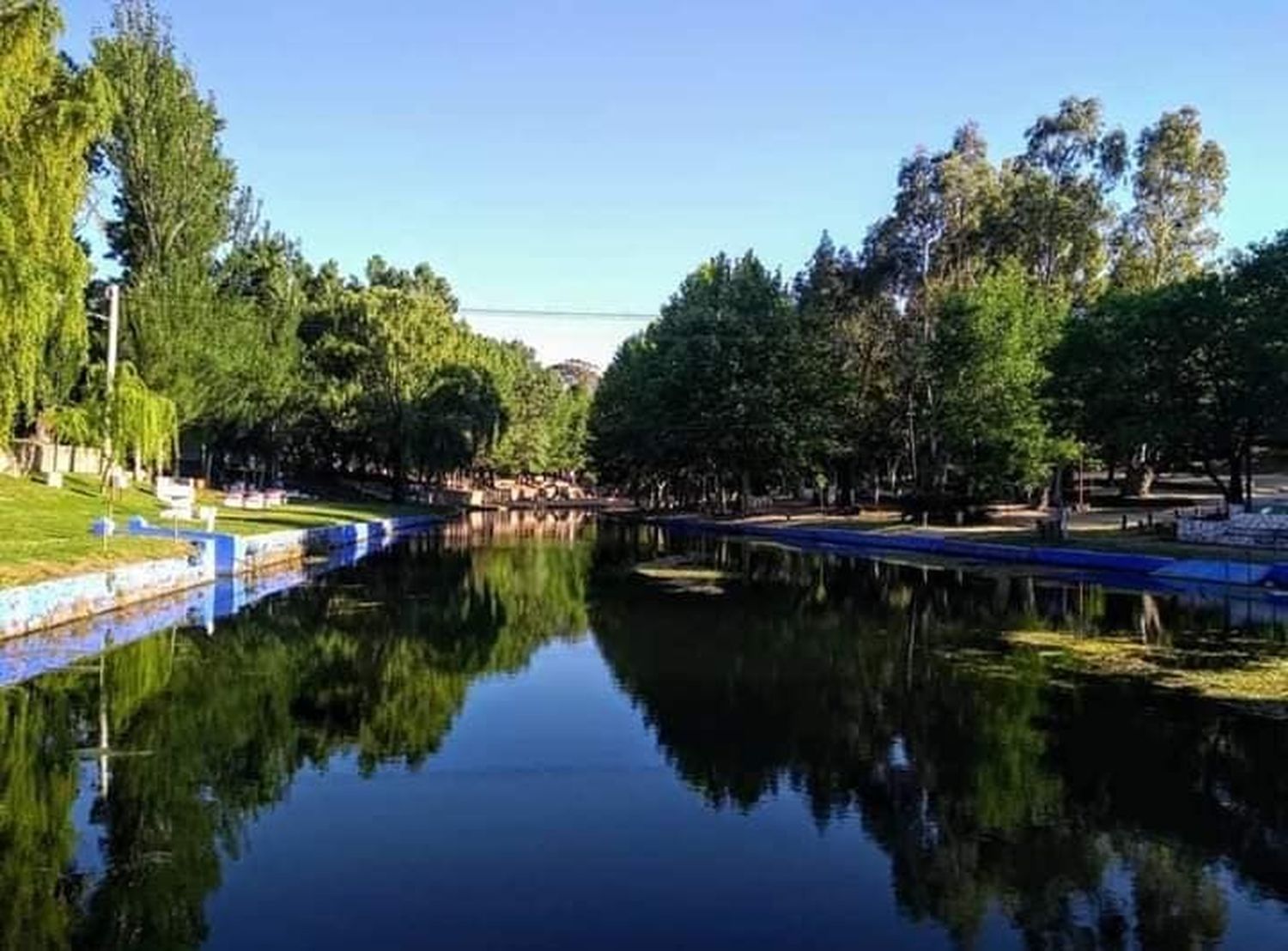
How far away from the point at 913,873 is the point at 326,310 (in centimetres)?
7405

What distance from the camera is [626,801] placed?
1051 cm

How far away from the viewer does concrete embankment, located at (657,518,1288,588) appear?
3131cm

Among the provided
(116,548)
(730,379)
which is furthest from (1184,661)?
(730,379)

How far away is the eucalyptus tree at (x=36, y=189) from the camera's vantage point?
62.3 ft

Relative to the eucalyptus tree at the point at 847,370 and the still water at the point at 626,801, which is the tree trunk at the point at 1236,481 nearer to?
the eucalyptus tree at the point at 847,370

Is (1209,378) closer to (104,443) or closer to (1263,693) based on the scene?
(1263,693)

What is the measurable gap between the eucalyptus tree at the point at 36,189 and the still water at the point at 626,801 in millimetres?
5412

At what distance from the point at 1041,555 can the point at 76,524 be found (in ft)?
94.2

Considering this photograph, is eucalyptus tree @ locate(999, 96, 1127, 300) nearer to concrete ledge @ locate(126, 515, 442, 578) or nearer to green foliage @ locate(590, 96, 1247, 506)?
green foliage @ locate(590, 96, 1247, 506)

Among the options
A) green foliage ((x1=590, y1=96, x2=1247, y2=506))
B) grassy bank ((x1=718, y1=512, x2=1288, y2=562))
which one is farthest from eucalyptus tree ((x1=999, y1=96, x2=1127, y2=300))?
grassy bank ((x1=718, y1=512, x2=1288, y2=562))

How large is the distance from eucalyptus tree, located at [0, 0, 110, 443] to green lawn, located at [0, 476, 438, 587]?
260 cm

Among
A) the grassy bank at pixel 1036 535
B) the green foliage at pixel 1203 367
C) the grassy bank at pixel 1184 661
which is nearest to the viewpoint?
the grassy bank at pixel 1184 661

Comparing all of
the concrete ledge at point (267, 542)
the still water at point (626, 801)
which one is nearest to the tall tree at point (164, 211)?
the concrete ledge at point (267, 542)

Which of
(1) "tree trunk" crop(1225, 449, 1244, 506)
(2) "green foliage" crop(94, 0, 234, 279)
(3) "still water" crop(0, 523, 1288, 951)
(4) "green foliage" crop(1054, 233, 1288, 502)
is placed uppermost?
(2) "green foliage" crop(94, 0, 234, 279)
